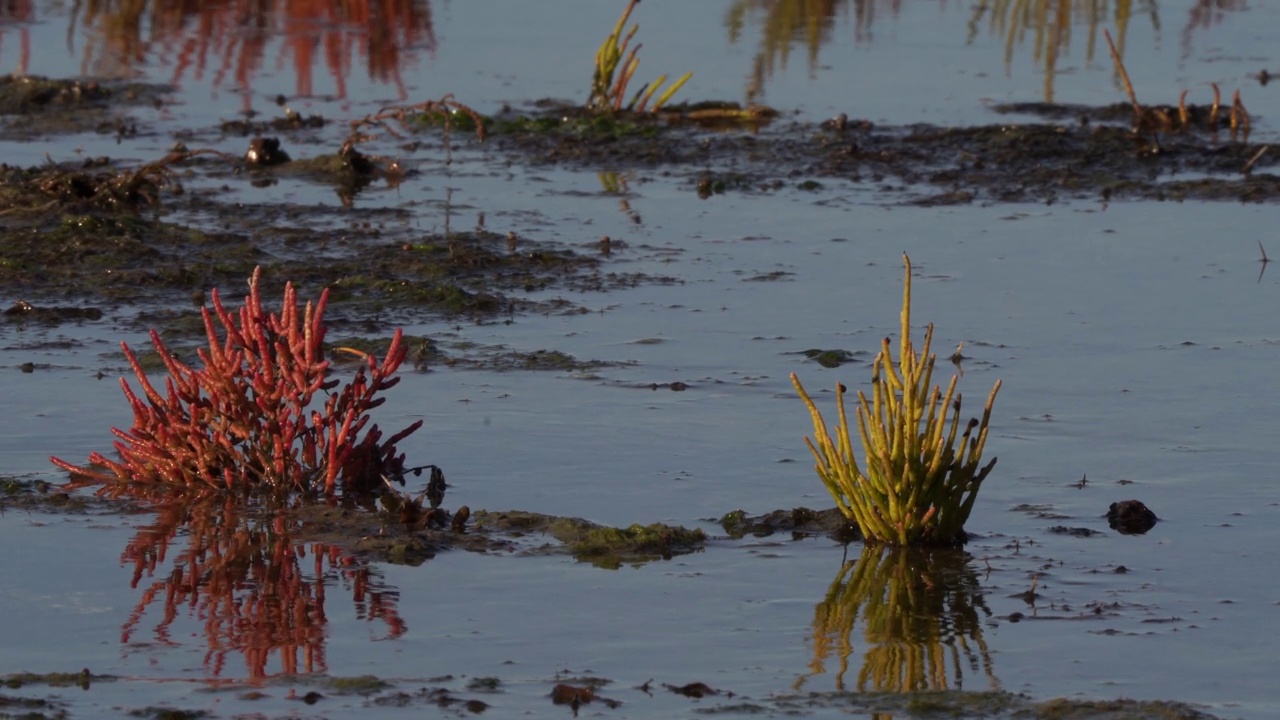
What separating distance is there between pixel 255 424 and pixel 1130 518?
9.13 feet

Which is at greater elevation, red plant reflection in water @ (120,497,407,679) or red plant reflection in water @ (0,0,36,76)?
red plant reflection in water @ (0,0,36,76)

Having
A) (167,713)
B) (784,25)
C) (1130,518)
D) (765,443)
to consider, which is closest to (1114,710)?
(1130,518)

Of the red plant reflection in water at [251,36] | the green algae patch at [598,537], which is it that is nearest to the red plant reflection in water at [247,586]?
the green algae patch at [598,537]

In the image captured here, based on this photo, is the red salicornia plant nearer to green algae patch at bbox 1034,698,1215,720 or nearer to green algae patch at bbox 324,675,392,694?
green algae patch at bbox 324,675,392,694

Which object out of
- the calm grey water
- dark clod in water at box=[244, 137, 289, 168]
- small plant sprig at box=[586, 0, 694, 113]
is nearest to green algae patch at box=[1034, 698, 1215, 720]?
the calm grey water

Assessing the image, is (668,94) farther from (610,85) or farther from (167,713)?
(167,713)

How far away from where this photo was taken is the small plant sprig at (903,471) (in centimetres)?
625

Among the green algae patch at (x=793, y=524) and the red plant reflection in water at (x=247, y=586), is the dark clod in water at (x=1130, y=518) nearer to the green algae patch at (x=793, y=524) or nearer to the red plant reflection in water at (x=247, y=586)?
the green algae patch at (x=793, y=524)

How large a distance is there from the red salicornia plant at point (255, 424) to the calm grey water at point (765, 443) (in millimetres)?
363

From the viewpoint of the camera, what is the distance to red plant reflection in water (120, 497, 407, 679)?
550 cm

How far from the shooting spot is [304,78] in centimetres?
1611

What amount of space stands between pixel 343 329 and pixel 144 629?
12.1 feet

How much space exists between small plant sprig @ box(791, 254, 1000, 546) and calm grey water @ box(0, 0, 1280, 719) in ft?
0.58

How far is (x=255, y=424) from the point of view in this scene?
6836 mm
